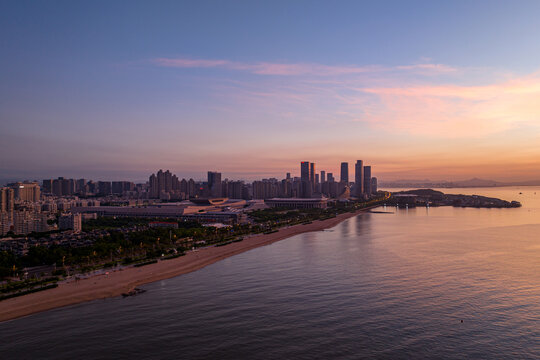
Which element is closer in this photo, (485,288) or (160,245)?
(485,288)

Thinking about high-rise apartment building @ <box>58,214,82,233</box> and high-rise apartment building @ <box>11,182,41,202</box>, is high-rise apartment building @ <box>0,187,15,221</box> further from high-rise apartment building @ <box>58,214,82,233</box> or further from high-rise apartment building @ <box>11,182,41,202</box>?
high-rise apartment building @ <box>11,182,41,202</box>

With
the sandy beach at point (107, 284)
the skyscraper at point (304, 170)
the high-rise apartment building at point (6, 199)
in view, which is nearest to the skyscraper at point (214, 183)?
the skyscraper at point (304, 170)

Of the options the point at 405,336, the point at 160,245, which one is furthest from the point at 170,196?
the point at 405,336

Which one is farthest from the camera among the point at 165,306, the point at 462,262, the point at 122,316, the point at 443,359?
the point at 462,262

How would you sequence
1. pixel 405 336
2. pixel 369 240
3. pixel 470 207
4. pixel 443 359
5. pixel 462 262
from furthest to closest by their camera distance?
pixel 470 207 → pixel 369 240 → pixel 462 262 → pixel 405 336 → pixel 443 359

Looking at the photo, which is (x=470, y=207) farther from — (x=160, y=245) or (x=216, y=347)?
(x=216, y=347)

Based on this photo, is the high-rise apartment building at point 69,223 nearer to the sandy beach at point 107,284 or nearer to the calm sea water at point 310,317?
the sandy beach at point 107,284
